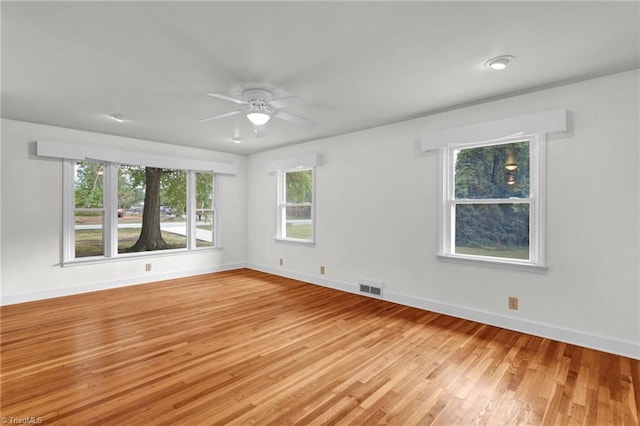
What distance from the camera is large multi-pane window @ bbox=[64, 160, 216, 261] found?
4656 mm

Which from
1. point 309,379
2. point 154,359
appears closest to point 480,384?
point 309,379

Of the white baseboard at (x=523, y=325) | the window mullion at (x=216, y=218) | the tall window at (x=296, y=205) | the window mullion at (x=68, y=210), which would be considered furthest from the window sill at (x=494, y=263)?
the window mullion at (x=68, y=210)

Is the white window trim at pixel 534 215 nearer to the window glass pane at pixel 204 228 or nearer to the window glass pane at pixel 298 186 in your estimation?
the window glass pane at pixel 298 186

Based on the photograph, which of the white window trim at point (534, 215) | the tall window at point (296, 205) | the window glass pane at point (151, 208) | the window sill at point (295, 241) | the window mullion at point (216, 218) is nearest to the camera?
the white window trim at point (534, 215)

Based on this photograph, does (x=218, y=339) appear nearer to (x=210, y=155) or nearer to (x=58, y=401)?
(x=58, y=401)

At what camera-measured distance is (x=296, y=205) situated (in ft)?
18.5

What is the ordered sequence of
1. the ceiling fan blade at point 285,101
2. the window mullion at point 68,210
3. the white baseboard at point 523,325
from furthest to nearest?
1. the window mullion at point 68,210
2. the ceiling fan blade at point 285,101
3. the white baseboard at point 523,325

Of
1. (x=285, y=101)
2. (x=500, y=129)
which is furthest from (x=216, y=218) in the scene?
(x=500, y=129)

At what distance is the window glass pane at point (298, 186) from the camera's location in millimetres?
5449

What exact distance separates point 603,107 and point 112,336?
495 cm

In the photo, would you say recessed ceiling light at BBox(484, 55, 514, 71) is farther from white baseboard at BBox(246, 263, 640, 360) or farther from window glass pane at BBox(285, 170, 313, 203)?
window glass pane at BBox(285, 170, 313, 203)

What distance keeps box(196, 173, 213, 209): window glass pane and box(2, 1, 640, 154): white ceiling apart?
7.94 feet

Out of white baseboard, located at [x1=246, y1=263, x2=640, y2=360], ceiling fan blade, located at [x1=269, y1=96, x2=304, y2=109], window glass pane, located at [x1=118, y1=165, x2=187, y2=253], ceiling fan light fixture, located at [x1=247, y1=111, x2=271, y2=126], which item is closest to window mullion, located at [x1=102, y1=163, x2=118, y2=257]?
window glass pane, located at [x1=118, y1=165, x2=187, y2=253]

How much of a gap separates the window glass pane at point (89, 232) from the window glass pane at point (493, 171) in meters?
5.18
